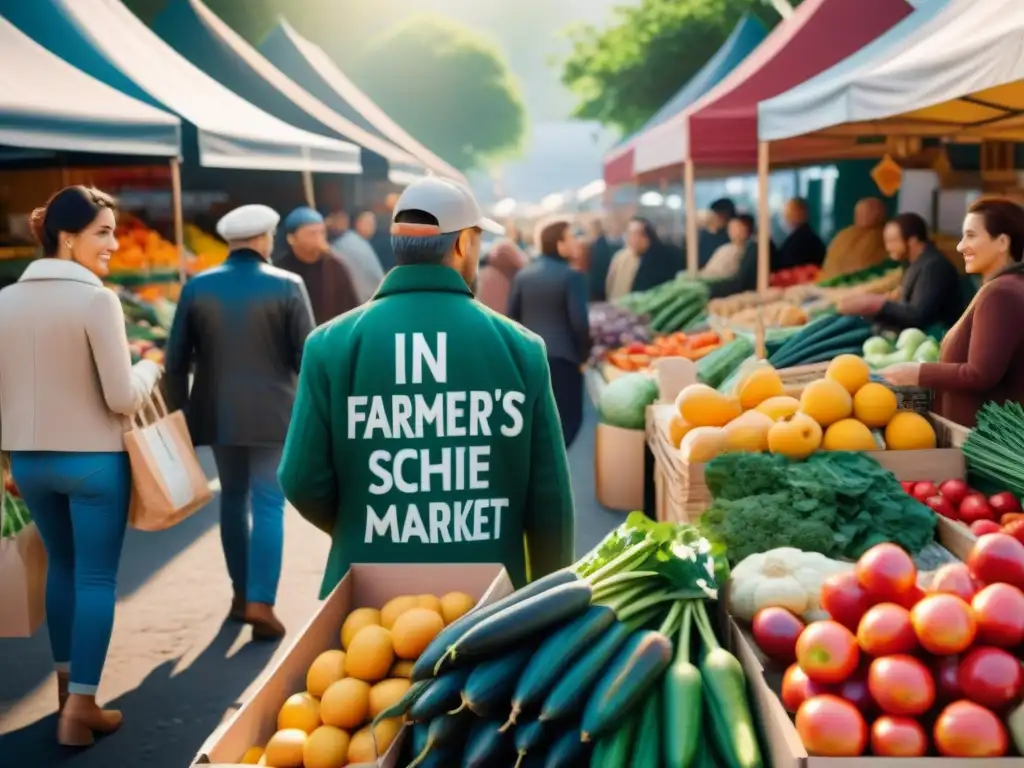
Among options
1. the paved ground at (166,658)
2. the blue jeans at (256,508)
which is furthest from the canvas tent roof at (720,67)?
the blue jeans at (256,508)

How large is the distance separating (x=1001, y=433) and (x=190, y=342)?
12.1 feet

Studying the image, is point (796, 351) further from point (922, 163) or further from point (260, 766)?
point (922, 163)

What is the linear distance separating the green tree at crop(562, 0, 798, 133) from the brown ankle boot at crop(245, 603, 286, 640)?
27767 mm

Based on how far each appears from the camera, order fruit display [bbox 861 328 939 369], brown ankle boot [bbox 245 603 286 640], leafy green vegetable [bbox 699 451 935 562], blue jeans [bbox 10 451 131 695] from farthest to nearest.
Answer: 1. fruit display [bbox 861 328 939 369]
2. brown ankle boot [bbox 245 603 286 640]
3. blue jeans [bbox 10 451 131 695]
4. leafy green vegetable [bbox 699 451 935 562]

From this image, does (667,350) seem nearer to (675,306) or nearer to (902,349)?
(675,306)

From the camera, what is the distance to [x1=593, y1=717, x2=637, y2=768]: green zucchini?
2160 mm

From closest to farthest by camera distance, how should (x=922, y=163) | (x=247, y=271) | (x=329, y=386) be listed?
(x=329, y=386) → (x=247, y=271) → (x=922, y=163)

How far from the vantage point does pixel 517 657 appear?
2.29 meters

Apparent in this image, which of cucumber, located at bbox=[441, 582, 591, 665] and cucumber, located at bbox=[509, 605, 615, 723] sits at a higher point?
cucumber, located at bbox=[441, 582, 591, 665]

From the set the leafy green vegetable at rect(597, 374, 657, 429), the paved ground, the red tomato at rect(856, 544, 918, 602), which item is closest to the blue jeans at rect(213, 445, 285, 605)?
the paved ground

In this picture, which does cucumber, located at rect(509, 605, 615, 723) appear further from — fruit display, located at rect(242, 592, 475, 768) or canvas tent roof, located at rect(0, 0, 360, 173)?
canvas tent roof, located at rect(0, 0, 360, 173)

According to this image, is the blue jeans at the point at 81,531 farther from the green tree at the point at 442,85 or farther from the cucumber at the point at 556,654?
the green tree at the point at 442,85

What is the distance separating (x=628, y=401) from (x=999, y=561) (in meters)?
5.08

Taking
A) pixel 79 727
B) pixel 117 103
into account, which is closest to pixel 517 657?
pixel 79 727
